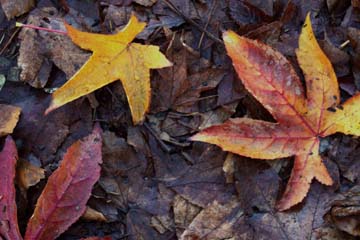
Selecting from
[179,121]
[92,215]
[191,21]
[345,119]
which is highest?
[191,21]

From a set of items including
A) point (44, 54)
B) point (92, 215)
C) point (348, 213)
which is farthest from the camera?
point (44, 54)

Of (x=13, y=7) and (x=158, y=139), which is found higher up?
(x=13, y=7)

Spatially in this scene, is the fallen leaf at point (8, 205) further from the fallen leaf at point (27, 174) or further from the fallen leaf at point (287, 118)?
the fallen leaf at point (287, 118)

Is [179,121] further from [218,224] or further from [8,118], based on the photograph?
[8,118]

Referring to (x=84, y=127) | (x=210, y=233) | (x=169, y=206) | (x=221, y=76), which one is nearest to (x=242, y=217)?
(x=210, y=233)

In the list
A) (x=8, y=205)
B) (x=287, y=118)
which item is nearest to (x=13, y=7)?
(x=8, y=205)

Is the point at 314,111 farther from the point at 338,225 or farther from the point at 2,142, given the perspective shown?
the point at 2,142

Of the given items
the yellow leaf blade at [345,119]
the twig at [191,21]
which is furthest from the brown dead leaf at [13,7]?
the yellow leaf blade at [345,119]
